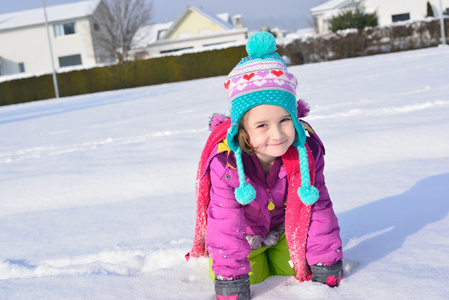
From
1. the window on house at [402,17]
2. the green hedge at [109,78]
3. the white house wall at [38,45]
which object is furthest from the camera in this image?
the white house wall at [38,45]

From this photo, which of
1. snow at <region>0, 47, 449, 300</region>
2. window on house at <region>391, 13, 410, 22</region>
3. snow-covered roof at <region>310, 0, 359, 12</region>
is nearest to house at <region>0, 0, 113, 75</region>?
snow-covered roof at <region>310, 0, 359, 12</region>

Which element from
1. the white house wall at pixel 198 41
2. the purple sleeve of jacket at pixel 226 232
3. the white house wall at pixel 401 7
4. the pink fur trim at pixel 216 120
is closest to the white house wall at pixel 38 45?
the white house wall at pixel 198 41

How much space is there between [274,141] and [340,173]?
65.3 inches

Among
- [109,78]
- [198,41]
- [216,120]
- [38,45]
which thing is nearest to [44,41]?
[38,45]

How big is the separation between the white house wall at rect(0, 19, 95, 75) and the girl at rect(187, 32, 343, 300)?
32.3 m

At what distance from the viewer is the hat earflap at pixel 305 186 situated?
1533 millimetres

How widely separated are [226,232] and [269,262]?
372 millimetres

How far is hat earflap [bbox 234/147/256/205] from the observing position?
1504mm

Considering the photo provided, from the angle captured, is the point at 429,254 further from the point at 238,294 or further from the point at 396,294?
the point at 238,294

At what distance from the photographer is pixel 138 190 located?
3197mm

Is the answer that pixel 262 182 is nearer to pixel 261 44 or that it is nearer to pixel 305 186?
pixel 305 186

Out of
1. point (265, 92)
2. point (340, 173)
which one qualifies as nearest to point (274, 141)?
point (265, 92)

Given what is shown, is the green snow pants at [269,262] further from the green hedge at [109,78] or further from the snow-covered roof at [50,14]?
the snow-covered roof at [50,14]

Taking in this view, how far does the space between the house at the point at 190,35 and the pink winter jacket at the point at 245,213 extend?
32.8m
